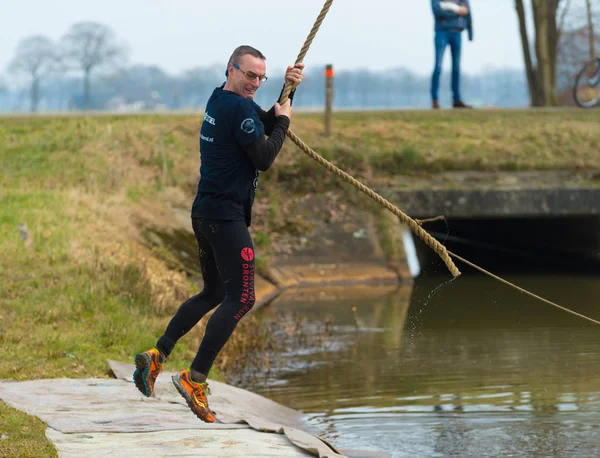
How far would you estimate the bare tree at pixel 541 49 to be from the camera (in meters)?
27.5

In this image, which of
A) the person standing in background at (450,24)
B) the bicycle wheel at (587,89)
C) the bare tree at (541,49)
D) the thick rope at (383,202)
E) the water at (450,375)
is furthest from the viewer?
the bare tree at (541,49)

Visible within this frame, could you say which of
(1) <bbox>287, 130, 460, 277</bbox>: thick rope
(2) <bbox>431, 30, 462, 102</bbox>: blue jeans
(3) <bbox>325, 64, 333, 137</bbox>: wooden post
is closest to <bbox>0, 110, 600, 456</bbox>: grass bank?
(3) <bbox>325, 64, 333, 137</bbox>: wooden post

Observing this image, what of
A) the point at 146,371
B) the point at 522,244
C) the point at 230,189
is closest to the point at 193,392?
the point at 146,371

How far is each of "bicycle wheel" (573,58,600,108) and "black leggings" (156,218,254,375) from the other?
18.6m

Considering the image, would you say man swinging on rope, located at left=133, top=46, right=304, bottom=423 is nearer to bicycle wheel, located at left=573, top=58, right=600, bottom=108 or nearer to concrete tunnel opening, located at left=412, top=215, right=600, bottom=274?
concrete tunnel opening, located at left=412, top=215, right=600, bottom=274

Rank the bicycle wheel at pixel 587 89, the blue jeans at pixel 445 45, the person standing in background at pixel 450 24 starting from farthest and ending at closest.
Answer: the bicycle wheel at pixel 587 89 < the blue jeans at pixel 445 45 < the person standing in background at pixel 450 24

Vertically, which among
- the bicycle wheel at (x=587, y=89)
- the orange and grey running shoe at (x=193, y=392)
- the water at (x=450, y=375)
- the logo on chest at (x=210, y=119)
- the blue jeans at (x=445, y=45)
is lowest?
the water at (x=450, y=375)

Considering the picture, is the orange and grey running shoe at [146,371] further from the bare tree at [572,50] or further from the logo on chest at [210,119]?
the bare tree at [572,50]

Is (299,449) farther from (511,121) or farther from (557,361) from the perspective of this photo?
(511,121)

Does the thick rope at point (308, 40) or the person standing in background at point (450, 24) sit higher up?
the person standing in background at point (450, 24)

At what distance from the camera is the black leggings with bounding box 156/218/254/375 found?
692 cm

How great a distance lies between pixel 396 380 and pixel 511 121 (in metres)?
13.1

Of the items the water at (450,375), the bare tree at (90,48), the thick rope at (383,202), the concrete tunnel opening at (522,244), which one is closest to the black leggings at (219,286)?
the thick rope at (383,202)

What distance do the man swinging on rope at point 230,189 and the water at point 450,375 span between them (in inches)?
79.1
